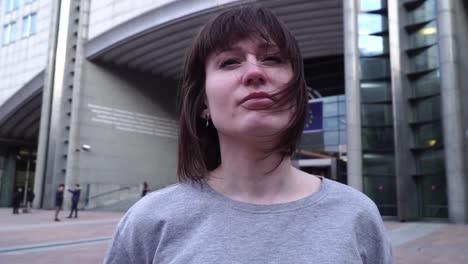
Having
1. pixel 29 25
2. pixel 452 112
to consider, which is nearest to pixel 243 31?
pixel 452 112

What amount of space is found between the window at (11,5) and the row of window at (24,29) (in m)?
1.29

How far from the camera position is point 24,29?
31.2 m

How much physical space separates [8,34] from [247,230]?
1451 inches

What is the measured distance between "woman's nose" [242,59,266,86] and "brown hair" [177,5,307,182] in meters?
0.07

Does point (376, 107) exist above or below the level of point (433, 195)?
above

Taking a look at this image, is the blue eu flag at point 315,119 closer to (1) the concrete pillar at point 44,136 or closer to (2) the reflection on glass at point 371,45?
(2) the reflection on glass at point 371,45

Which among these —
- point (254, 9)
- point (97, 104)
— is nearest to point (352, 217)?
point (254, 9)

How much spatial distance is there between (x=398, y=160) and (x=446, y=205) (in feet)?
8.47

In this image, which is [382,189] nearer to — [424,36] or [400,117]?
[400,117]

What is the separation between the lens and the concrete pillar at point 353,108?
687 inches

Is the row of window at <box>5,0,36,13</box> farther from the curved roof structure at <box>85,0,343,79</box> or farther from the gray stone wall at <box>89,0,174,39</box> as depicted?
the curved roof structure at <box>85,0,343,79</box>

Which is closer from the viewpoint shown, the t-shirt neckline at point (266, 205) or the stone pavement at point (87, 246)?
the t-shirt neckline at point (266, 205)

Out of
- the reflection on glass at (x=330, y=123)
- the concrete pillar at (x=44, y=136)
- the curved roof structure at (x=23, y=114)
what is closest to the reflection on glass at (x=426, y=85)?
the reflection on glass at (x=330, y=123)

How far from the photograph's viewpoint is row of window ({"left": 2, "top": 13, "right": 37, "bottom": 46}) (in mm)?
30594
